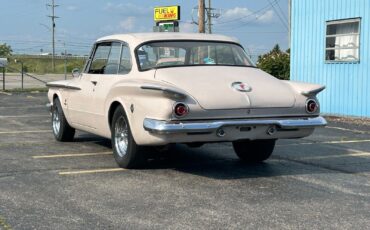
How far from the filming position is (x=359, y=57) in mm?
14859

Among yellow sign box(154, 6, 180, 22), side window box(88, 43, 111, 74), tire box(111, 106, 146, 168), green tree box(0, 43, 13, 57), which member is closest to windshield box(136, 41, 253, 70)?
tire box(111, 106, 146, 168)

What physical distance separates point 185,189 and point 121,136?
5.07ft

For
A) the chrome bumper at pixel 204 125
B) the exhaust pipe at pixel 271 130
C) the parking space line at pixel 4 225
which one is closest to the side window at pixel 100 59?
the chrome bumper at pixel 204 125

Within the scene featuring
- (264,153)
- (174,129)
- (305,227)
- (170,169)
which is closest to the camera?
(305,227)

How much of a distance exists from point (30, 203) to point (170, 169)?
7.05 feet

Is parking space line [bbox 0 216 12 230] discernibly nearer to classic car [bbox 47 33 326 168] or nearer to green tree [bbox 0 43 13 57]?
classic car [bbox 47 33 326 168]

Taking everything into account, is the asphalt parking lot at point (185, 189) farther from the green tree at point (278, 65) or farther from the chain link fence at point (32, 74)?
the green tree at point (278, 65)

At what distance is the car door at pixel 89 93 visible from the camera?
791 cm

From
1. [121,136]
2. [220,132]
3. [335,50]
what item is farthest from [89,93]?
[335,50]

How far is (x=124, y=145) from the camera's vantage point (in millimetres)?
7035

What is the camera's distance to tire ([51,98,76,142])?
30.2 ft

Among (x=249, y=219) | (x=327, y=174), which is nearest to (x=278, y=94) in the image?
(x=327, y=174)

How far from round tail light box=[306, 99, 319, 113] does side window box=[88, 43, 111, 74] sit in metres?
3.00

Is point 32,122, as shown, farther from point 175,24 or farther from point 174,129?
point 175,24
